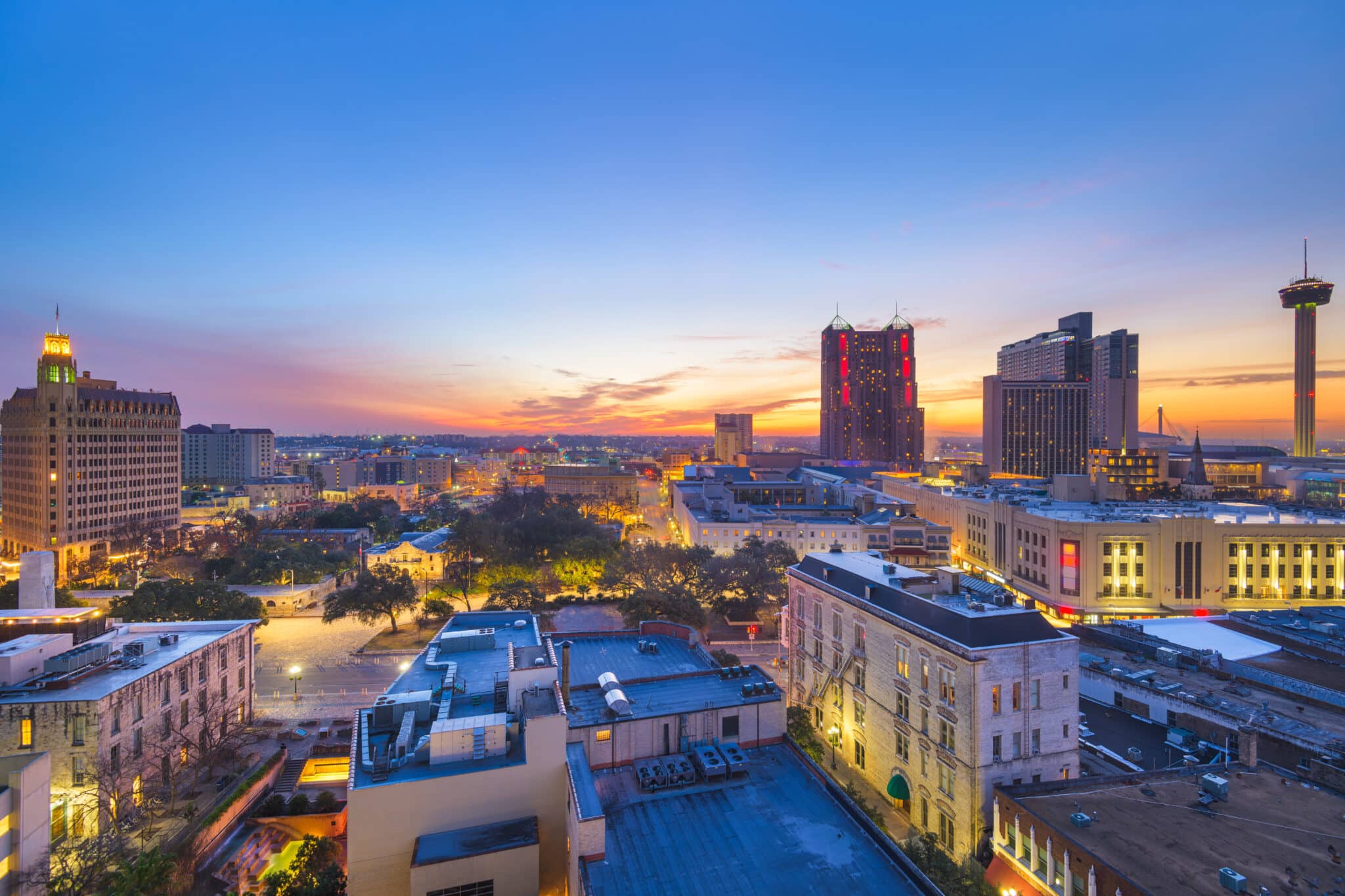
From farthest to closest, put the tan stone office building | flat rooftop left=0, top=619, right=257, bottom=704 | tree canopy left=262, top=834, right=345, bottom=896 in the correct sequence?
1. flat rooftop left=0, top=619, right=257, bottom=704
2. the tan stone office building
3. tree canopy left=262, top=834, right=345, bottom=896

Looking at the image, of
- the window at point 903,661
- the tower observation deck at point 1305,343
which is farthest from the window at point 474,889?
the tower observation deck at point 1305,343

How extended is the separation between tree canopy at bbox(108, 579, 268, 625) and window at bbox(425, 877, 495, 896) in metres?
43.3

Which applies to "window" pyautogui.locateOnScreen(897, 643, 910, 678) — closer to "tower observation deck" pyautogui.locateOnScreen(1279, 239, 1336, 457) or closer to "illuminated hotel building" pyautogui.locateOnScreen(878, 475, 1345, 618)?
"illuminated hotel building" pyautogui.locateOnScreen(878, 475, 1345, 618)

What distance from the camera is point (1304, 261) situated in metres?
Result: 180

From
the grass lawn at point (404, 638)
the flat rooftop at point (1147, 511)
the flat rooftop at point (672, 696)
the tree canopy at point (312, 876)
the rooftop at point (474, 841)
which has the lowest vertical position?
the grass lawn at point (404, 638)

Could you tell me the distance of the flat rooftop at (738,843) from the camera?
674 inches

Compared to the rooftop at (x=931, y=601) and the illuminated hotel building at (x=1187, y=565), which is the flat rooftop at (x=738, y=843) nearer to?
the rooftop at (x=931, y=601)

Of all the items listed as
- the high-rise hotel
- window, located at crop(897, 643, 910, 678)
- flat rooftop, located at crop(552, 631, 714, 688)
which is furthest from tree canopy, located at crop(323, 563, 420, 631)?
the high-rise hotel

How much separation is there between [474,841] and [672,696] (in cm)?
1040

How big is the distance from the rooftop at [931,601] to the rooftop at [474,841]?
59.0ft

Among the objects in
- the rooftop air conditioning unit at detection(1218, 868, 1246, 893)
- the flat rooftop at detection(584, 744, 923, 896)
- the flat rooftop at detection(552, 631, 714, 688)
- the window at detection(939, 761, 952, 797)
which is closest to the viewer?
the rooftop air conditioning unit at detection(1218, 868, 1246, 893)

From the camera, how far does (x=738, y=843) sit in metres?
18.9

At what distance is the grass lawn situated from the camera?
52.5 meters

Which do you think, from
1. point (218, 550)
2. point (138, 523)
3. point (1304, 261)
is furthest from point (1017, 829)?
point (1304, 261)
